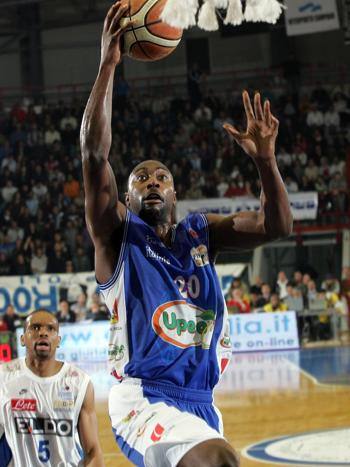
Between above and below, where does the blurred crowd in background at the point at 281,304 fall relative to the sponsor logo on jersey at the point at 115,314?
below

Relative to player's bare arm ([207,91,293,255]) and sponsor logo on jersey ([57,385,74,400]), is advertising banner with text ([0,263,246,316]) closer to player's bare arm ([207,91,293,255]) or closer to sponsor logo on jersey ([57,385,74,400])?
sponsor logo on jersey ([57,385,74,400])

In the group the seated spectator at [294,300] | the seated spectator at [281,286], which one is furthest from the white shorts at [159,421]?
the seated spectator at [281,286]

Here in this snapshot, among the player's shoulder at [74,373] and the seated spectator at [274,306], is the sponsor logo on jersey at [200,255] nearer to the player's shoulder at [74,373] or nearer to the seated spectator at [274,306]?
the player's shoulder at [74,373]

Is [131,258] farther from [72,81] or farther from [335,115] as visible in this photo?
[72,81]

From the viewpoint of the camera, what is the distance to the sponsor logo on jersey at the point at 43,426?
17.8 feet

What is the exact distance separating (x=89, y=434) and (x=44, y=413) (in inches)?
11.0

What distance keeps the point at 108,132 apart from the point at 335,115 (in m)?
22.8

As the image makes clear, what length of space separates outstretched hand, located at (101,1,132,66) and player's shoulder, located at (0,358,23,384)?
2.11 meters

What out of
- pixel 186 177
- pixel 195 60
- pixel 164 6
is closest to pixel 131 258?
pixel 164 6

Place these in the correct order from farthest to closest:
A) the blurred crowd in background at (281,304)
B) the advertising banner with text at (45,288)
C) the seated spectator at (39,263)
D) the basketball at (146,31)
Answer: the seated spectator at (39,263) → the advertising banner with text at (45,288) → the blurred crowd in background at (281,304) → the basketball at (146,31)

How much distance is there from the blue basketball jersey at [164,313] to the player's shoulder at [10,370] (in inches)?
53.6

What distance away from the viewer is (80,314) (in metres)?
19.5

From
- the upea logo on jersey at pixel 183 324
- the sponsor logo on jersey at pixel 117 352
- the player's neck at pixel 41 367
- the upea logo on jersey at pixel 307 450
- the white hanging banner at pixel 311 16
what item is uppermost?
the white hanging banner at pixel 311 16

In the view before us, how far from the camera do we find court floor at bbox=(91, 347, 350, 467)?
30.3 feet
